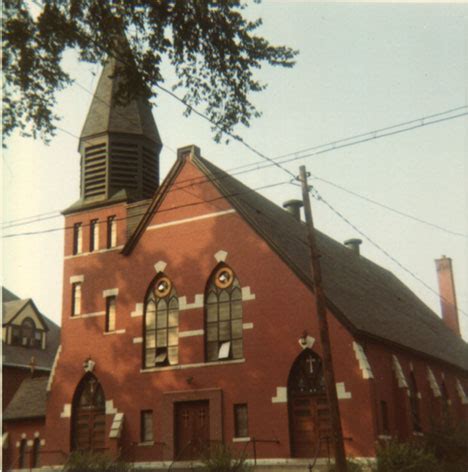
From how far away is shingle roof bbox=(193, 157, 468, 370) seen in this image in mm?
26188

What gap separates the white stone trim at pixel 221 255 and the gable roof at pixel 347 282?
160 centimetres

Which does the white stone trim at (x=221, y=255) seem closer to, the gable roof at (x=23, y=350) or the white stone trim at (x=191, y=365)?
the white stone trim at (x=191, y=365)

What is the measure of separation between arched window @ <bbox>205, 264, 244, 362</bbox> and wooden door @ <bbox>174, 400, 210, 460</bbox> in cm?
197

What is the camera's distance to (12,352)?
4256 centimetres

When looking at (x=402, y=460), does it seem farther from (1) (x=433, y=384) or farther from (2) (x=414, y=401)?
(1) (x=433, y=384)

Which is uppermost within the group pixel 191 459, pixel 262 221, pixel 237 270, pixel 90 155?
pixel 90 155

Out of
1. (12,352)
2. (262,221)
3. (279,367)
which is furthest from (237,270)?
(12,352)

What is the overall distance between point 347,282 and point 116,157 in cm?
1245

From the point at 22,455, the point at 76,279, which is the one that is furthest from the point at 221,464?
the point at 22,455

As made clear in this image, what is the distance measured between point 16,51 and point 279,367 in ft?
51.4

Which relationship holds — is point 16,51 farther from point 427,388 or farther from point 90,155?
point 427,388

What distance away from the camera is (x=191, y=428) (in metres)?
26.1

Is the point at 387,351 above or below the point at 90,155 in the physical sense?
below

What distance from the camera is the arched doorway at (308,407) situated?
24.0 metres
